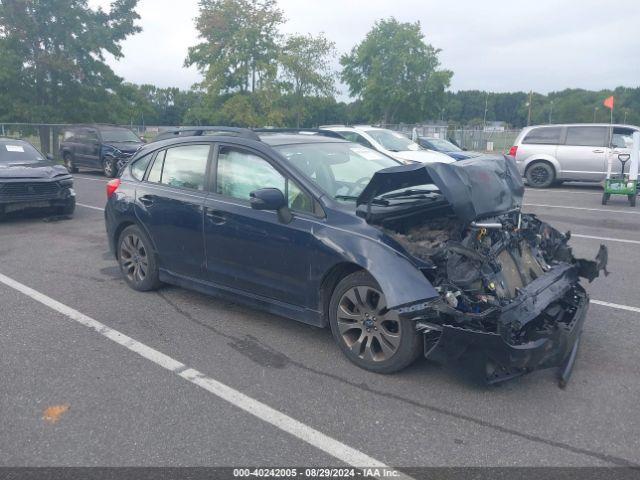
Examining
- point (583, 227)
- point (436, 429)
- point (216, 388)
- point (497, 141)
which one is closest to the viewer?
point (436, 429)

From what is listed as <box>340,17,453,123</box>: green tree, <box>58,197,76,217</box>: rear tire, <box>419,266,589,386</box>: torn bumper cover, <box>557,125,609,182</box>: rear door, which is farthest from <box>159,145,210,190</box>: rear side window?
<box>340,17,453,123</box>: green tree

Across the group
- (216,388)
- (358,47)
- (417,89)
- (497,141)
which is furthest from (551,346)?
(358,47)

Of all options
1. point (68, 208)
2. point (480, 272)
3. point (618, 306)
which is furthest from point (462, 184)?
point (68, 208)

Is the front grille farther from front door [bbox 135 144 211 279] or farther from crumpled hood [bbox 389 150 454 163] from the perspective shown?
crumpled hood [bbox 389 150 454 163]

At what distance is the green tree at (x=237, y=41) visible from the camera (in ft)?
113

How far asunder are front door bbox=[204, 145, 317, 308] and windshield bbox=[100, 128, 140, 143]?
53.7 feet

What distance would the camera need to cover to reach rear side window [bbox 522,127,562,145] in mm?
15961

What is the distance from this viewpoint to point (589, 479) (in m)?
2.86

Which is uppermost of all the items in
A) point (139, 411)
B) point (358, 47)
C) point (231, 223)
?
point (358, 47)

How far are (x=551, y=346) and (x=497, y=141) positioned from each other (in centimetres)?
3899

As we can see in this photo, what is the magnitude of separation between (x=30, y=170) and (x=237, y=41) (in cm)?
2622

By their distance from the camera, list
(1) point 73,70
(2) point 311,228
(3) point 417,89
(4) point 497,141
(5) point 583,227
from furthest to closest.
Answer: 1. (3) point 417,89
2. (4) point 497,141
3. (1) point 73,70
4. (5) point 583,227
5. (2) point 311,228

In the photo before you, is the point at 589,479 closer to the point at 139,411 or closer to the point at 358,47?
the point at 139,411

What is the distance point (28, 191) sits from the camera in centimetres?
992
